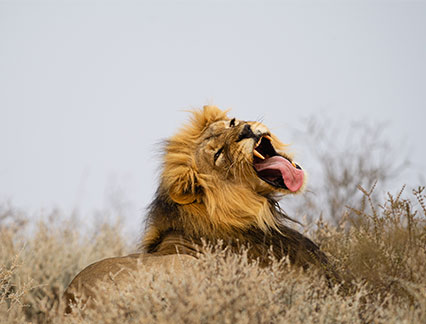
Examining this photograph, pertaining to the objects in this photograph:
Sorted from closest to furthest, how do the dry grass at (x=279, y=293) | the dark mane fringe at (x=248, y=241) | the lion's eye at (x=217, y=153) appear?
the dry grass at (x=279, y=293) < the dark mane fringe at (x=248, y=241) < the lion's eye at (x=217, y=153)

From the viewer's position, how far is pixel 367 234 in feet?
13.7

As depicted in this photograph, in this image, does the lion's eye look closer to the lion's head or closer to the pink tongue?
the lion's head

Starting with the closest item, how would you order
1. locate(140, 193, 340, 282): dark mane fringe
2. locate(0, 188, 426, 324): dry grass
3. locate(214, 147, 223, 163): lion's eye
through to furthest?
locate(0, 188, 426, 324): dry grass
locate(140, 193, 340, 282): dark mane fringe
locate(214, 147, 223, 163): lion's eye

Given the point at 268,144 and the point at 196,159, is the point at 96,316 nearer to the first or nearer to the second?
the point at 196,159

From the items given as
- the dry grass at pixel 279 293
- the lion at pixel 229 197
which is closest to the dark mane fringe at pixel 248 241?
the lion at pixel 229 197

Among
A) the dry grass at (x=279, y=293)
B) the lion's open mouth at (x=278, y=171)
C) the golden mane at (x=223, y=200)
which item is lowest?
the dry grass at (x=279, y=293)

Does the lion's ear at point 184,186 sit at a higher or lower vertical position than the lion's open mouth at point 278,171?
lower

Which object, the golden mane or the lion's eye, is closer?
the golden mane

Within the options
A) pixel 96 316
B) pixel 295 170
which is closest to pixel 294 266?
pixel 295 170

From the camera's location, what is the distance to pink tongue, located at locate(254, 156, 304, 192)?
14.4ft

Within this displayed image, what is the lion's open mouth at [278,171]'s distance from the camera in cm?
440

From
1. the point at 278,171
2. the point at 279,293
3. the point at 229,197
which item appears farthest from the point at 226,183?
the point at 279,293

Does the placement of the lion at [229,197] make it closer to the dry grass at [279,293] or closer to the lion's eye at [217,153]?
the lion's eye at [217,153]

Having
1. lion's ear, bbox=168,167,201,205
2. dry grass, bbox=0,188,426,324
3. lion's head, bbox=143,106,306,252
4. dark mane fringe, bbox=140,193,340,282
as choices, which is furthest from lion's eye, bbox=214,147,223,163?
dry grass, bbox=0,188,426,324
